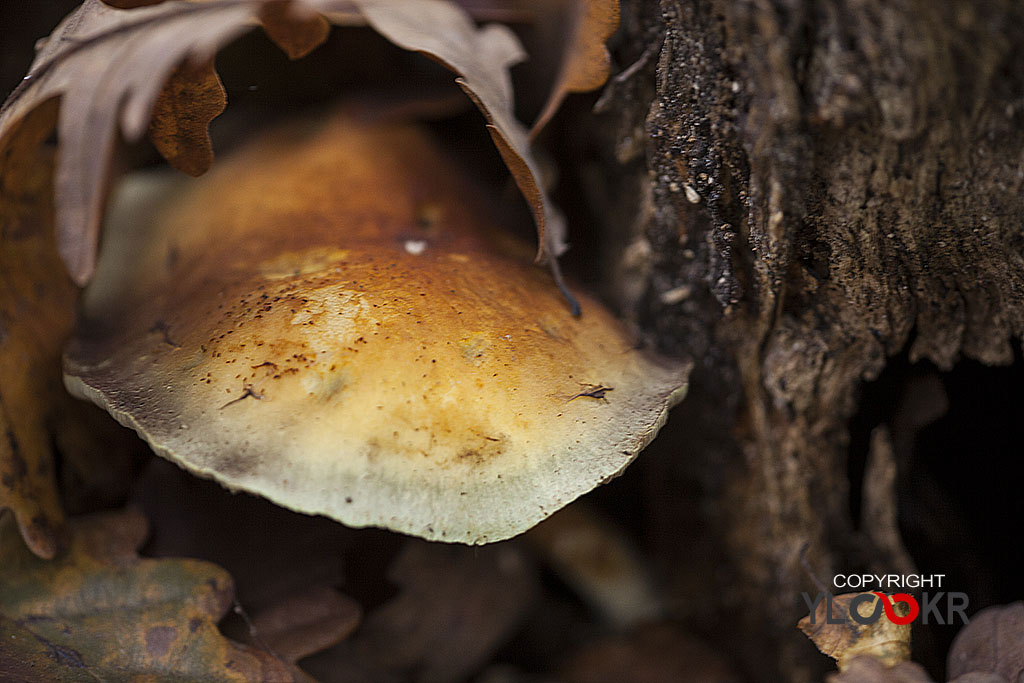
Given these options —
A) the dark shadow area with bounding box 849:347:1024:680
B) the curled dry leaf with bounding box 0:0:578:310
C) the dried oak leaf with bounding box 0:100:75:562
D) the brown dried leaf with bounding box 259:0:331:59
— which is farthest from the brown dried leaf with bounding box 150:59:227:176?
the dark shadow area with bounding box 849:347:1024:680

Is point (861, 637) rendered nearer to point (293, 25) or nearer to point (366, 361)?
point (366, 361)

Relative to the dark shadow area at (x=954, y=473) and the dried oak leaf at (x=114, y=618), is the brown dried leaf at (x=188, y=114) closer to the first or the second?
the dried oak leaf at (x=114, y=618)

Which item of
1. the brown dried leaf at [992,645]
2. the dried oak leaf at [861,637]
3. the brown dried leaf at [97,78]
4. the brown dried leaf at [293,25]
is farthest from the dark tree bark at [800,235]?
the brown dried leaf at [97,78]

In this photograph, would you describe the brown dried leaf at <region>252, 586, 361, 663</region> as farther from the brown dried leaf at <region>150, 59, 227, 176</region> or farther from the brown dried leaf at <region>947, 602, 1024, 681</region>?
the brown dried leaf at <region>947, 602, 1024, 681</region>

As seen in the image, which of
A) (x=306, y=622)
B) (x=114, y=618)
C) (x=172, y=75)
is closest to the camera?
(x=172, y=75)

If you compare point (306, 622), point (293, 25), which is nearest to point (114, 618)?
point (306, 622)

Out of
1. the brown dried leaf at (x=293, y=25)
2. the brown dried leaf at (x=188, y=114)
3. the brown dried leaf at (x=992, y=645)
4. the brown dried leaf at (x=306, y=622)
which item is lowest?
the brown dried leaf at (x=306, y=622)
